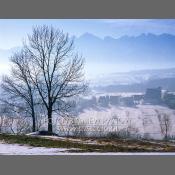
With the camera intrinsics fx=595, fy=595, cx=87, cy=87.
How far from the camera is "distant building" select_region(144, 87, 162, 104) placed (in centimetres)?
1620

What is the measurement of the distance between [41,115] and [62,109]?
1.99 feet

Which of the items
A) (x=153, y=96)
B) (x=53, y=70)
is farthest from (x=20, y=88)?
(x=153, y=96)

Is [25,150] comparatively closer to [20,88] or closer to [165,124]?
[20,88]

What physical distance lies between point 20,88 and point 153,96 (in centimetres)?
370

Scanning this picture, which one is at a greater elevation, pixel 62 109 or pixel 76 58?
pixel 76 58

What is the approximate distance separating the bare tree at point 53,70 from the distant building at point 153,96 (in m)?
1.74

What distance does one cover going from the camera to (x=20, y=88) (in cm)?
1664

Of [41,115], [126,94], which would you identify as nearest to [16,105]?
[41,115]

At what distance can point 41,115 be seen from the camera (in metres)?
16.6

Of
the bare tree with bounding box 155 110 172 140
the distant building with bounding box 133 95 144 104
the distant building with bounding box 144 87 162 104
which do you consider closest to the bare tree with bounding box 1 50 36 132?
the distant building with bounding box 133 95 144 104

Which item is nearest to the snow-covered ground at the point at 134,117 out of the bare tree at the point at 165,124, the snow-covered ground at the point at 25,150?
the bare tree at the point at 165,124

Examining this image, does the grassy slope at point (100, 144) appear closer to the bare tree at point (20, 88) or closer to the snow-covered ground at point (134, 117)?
the snow-covered ground at point (134, 117)

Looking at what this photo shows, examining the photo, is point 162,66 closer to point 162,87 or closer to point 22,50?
point 162,87

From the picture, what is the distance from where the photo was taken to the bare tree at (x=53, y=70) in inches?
643
